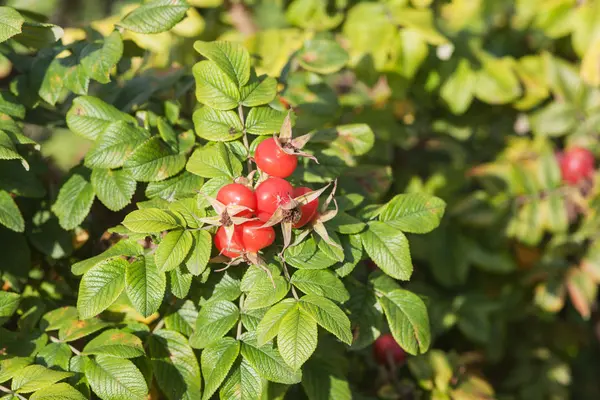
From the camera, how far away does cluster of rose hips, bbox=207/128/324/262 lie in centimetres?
105

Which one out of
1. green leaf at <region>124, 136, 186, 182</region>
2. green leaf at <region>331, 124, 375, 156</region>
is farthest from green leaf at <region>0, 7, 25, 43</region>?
green leaf at <region>331, 124, 375, 156</region>

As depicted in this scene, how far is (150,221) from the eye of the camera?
1071 millimetres

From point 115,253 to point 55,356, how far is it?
0.22 m

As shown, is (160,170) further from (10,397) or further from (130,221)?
(10,397)

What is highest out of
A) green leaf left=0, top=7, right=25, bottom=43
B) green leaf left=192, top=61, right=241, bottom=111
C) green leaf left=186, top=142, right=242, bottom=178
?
green leaf left=0, top=7, right=25, bottom=43

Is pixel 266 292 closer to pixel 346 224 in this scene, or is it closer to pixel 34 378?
pixel 346 224

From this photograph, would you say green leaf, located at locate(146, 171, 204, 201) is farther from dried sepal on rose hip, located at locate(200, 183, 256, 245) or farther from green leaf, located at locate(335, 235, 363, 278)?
green leaf, located at locate(335, 235, 363, 278)

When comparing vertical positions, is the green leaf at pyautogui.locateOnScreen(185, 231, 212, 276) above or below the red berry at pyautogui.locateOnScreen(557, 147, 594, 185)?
above

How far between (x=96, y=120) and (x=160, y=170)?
0.61 ft

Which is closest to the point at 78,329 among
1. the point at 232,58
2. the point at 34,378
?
the point at 34,378

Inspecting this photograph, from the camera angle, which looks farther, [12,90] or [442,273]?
[442,273]

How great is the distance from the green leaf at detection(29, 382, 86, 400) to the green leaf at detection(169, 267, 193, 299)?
21 cm

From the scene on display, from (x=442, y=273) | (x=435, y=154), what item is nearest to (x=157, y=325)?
(x=442, y=273)

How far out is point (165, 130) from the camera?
1.28 metres
